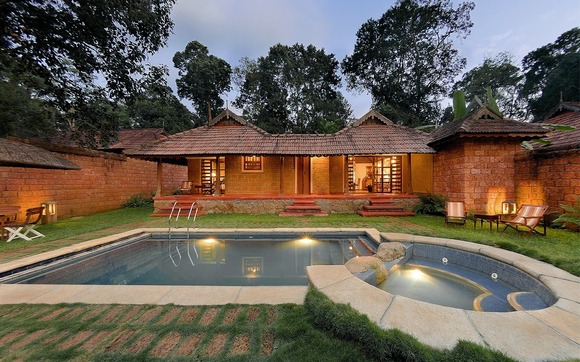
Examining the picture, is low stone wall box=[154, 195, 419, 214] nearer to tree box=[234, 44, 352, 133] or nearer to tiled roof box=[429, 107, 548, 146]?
tiled roof box=[429, 107, 548, 146]

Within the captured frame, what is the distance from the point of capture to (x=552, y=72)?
24500 mm

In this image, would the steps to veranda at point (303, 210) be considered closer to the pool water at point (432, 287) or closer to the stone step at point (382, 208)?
the stone step at point (382, 208)

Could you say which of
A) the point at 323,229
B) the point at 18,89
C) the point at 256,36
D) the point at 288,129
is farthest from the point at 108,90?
the point at 256,36

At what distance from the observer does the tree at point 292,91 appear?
2902 centimetres

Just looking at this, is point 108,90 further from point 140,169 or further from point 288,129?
point 288,129

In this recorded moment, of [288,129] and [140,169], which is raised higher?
[288,129]

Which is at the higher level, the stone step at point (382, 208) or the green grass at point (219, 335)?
the stone step at point (382, 208)

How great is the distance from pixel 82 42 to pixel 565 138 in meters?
18.6

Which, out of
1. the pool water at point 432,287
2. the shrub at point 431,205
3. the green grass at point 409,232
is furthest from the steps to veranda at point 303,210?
the pool water at point 432,287

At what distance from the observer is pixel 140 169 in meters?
15.1

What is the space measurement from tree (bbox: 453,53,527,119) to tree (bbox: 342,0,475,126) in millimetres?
2822

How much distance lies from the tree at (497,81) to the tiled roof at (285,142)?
23.3 meters

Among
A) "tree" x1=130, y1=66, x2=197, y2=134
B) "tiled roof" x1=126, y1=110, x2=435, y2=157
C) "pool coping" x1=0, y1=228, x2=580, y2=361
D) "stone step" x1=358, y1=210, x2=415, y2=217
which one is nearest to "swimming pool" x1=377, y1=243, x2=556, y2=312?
"pool coping" x1=0, y1=228, x2=580, y2=361

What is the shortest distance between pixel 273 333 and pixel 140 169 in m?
16.1
